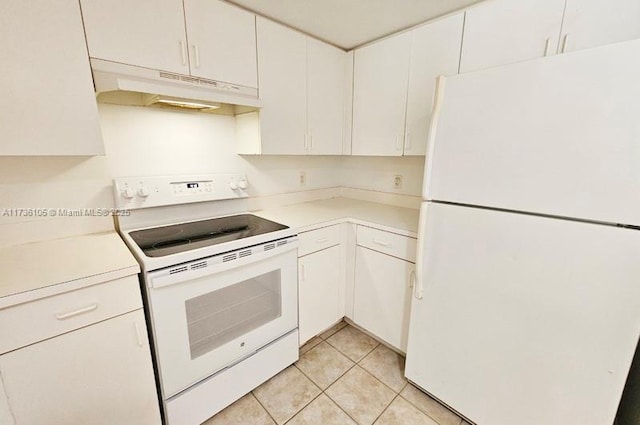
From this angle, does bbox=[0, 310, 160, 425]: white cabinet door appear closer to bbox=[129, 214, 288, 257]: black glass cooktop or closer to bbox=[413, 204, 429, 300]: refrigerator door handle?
bbox=[129, 214, 288, 257]: black glass cooktop

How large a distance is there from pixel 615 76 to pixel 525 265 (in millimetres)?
686

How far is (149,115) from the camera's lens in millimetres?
1559

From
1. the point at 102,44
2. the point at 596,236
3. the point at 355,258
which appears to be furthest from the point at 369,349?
the point at 102,44

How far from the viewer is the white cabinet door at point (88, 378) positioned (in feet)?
3.06

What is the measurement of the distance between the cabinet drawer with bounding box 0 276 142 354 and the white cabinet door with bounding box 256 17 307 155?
1092 millimetres

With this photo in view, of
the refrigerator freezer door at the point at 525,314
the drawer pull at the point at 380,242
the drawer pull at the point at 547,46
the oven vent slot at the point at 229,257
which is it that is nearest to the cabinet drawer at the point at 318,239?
the drawer pull at the point at 380,242

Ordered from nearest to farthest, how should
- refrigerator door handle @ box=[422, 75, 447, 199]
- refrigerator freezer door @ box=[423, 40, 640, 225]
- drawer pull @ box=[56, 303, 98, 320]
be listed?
refrigerator freezer door @ box=[423, 40, 640, 225], drawer pull @ box=[56, 303, 98, 320], refrigerator door handle @ box=[422, 75, 447, 199]

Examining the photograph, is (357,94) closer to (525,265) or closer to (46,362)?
(525,265)

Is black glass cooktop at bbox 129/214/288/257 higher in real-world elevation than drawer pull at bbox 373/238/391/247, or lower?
higher

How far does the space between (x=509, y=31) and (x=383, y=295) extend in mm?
1641

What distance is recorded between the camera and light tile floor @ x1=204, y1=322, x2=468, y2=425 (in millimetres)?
1458

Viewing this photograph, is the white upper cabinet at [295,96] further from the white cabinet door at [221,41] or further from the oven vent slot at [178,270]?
the oven vent slot at [178,270]

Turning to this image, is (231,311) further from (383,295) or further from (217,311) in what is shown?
(383,295)

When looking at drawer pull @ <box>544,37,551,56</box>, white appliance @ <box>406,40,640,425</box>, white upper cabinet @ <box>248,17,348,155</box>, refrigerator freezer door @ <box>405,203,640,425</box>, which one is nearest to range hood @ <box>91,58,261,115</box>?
white upper cabinet @ <box>248,17,348,155</box>
